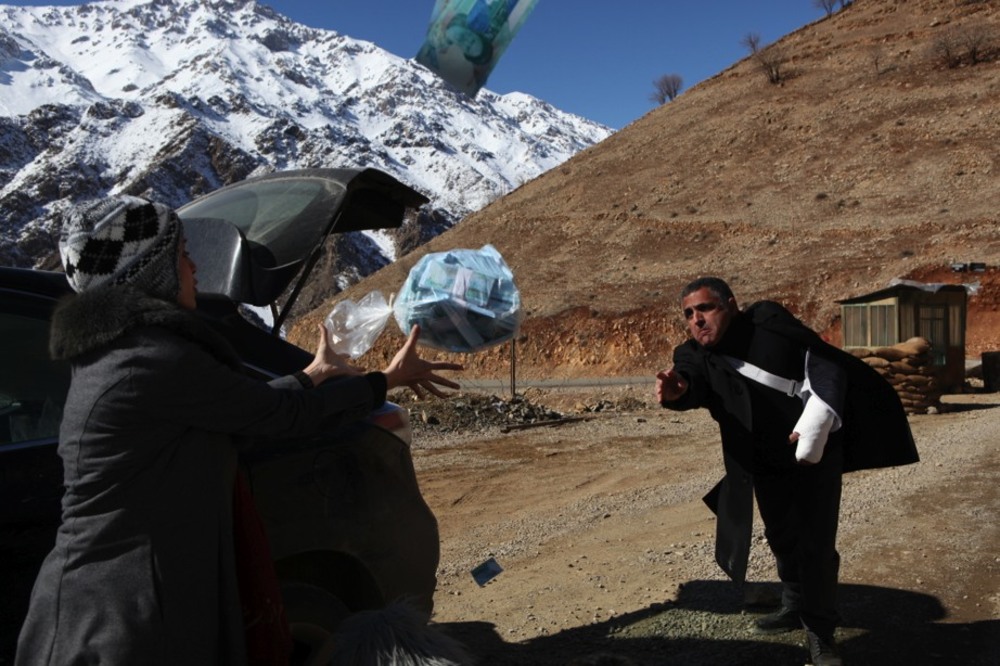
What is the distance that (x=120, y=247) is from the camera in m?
2.27

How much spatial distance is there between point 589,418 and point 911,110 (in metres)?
36.5

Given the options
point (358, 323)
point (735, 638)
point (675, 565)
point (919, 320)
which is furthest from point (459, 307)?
point (919, 320)

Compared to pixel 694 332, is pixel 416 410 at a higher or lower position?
lower

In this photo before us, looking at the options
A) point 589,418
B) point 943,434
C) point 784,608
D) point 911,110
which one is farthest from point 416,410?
point 911,110

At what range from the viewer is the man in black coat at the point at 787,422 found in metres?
4.11

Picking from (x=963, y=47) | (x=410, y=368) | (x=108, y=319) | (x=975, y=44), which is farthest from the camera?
(x=963, y=47)

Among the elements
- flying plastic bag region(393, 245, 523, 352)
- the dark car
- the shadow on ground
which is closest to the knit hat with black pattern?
the dark car

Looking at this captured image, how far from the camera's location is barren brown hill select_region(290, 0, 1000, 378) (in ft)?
105

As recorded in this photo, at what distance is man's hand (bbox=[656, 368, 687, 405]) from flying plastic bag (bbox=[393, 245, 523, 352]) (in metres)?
0.69

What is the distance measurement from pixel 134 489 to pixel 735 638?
10.9 ft

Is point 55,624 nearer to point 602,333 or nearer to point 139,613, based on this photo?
point 139,613

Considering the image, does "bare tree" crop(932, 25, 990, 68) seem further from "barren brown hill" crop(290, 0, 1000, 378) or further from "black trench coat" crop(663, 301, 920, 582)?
"black trench coat" crop(663, 301, 920, 582)

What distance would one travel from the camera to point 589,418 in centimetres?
1656

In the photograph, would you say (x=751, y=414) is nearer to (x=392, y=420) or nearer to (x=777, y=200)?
(x=392, y=420)
